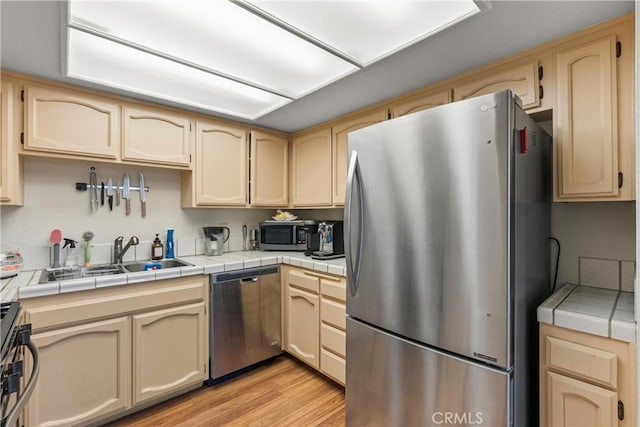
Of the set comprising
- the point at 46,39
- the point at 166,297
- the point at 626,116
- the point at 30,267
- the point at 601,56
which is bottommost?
the point at 166,297

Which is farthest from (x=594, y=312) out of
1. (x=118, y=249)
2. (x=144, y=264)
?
(x=118, y=249)

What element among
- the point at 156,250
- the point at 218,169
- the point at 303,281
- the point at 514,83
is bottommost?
the point at 303,281

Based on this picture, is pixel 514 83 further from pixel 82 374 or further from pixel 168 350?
pixel 82 374

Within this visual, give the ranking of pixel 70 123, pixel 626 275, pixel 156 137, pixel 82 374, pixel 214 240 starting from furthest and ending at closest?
1. pixel 214 240
2. pixel 156 137
3. pixel 70 123
4. pixel 82 374
5. pixel 626 275

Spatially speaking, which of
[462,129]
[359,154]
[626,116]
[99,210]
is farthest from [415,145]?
[99,210]

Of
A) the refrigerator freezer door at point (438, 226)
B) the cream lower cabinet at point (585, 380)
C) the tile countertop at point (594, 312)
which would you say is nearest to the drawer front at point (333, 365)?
the refrigerator freezer door at point (438, 226)

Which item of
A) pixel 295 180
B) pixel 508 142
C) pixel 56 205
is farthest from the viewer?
pixel 295 180

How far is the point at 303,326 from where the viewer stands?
7.60 feet

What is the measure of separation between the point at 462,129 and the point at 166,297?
6.26 ft

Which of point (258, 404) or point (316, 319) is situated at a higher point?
point (316, 319)

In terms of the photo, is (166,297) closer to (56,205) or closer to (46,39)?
(56,205)

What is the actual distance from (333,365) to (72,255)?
1.94m

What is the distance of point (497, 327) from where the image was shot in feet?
3.52

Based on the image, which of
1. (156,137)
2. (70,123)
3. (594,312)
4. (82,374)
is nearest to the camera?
(594,312)
